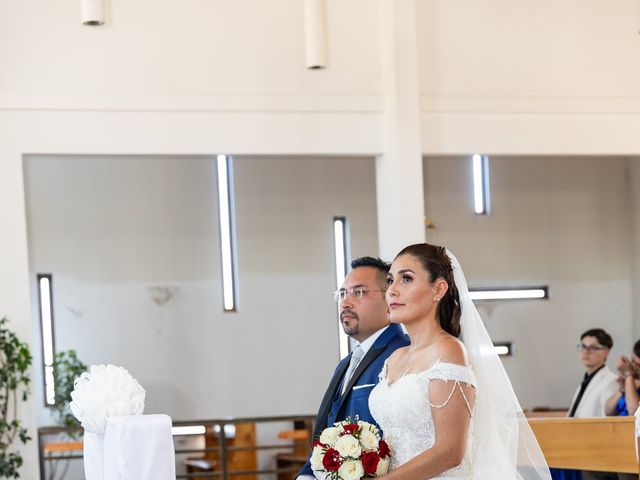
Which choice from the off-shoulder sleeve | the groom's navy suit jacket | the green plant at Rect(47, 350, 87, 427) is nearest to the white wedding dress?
the off-shoulder sleeve

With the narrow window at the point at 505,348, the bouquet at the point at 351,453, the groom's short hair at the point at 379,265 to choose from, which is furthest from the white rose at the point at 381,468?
the narrow window at the point at 505,348

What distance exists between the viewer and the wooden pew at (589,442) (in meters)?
6.68

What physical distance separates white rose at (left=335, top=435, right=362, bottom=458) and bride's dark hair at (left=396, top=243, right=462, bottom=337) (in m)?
0.55

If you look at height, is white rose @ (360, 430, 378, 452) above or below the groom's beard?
below

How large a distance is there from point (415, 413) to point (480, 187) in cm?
899

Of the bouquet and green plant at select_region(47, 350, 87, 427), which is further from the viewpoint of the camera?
green plant at select_region(47, 350, 87, 427)

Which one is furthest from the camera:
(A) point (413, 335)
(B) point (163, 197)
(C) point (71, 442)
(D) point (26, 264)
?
(B) point (163, 197)

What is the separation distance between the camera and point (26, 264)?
7.94 metres

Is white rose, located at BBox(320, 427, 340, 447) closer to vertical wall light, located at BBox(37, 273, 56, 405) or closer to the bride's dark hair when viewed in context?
the bride's dark hair

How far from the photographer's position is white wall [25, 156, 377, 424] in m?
12.2
